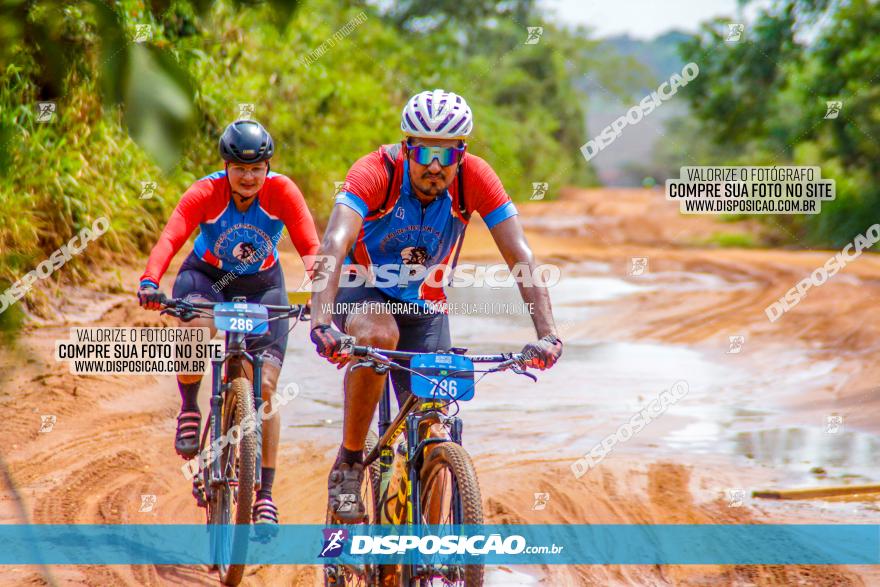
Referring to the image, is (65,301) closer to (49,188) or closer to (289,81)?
(49,188)

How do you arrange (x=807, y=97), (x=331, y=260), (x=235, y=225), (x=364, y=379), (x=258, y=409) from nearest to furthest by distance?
(x=331, y=260)
(x=364, y=379)
(x=258, y=409)
(x=235, y=225)
(x=807, y=97)

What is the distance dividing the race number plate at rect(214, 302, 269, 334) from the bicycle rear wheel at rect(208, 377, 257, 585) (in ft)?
0.93

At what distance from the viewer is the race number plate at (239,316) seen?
5.99m

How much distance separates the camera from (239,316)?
6027 millimetres

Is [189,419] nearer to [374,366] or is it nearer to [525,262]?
[374,366]

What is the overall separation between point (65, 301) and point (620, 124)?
8.41m

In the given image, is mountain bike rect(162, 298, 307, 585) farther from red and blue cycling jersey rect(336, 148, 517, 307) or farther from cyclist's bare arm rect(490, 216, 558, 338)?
Answer: cyclist's bare arm rect(490, 216, 558, 338)

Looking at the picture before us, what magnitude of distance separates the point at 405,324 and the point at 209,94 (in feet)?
11.6

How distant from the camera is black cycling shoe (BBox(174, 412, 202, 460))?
662 centimetres

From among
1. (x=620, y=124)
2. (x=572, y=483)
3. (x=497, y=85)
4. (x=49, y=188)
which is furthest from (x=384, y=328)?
(x=497, y=85)

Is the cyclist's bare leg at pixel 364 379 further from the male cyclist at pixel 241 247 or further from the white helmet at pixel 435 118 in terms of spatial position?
the male cyclist at pixel 241 247

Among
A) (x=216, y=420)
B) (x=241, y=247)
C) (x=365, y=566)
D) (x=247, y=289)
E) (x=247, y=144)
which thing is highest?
(x=247, y=144)

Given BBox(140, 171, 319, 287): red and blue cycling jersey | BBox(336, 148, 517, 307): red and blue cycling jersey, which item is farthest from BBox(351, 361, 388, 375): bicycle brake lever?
BBox(140, 171, 319, 287): red and blue cycling jersey

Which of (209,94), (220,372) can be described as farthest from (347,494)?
(209,94)
